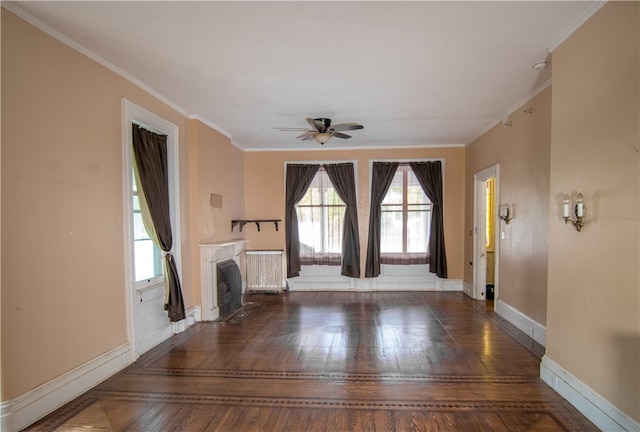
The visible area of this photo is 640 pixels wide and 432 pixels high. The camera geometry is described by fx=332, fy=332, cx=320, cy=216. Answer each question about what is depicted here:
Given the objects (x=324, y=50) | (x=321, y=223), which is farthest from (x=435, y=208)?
(x=324, y=50)

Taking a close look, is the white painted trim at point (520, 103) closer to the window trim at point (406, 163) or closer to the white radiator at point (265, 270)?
the window trim at point (406, 163)

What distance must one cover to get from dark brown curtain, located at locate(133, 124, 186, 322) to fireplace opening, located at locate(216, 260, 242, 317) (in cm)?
90

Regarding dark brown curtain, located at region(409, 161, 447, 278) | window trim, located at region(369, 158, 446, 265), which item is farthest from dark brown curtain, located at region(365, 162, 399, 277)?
dark brown curtain, located at region(409, 161, 447, 278)

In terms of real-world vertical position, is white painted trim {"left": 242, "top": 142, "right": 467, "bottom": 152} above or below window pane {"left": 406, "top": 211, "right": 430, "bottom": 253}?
above

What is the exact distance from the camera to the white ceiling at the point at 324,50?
2240mm

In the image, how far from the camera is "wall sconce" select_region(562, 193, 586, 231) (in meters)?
2.31

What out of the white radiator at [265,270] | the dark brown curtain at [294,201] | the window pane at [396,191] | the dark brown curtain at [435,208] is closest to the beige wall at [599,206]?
the dark brown curtain at [435,208]

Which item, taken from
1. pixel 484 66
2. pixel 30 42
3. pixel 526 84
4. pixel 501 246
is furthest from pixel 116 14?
pixel 501 246

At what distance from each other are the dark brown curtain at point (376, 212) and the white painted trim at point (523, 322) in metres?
2.19

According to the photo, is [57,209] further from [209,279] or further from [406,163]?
[406,163]

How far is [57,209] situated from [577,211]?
380cm

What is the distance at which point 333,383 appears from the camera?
2.85m

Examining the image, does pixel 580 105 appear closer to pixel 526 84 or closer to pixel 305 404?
pixel 526 84

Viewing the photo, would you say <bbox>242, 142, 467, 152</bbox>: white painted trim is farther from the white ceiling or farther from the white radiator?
the white radiator
